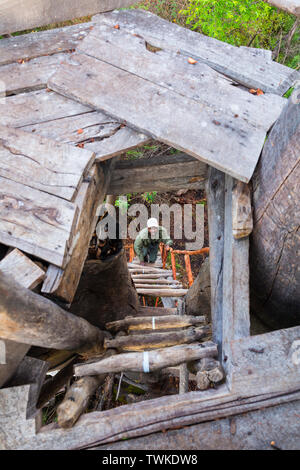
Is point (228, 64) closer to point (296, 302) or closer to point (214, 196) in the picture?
point (214, 196)

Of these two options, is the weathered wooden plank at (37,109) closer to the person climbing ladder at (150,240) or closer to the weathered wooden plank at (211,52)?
the weathered wooden plank at (211,52)

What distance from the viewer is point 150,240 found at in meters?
7.76

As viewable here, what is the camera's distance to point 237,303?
195 centimetres

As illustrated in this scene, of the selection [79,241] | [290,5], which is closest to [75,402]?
[79,241]

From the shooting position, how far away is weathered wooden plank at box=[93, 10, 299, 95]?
228cm

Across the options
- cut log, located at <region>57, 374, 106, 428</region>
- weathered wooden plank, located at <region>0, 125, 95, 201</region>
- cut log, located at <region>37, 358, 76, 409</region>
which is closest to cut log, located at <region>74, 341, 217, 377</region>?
cut log, located at <region>57, 374, 106, 428</region>

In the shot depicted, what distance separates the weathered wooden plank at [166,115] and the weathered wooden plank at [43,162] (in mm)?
423

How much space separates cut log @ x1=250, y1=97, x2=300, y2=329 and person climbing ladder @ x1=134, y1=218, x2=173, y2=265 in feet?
16.6

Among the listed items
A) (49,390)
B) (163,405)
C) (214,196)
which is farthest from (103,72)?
(49,390)

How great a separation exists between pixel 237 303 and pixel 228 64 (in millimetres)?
1805

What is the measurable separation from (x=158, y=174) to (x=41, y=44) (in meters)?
1.59

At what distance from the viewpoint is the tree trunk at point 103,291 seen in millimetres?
3799

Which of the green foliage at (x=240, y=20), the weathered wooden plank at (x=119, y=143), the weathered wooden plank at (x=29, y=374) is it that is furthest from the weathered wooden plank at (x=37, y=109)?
the green foliage at (x=240, y=20)

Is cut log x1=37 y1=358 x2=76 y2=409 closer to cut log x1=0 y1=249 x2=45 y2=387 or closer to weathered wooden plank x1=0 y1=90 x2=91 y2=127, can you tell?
cut log x1=0 y1=249 x2=45 y2=387
